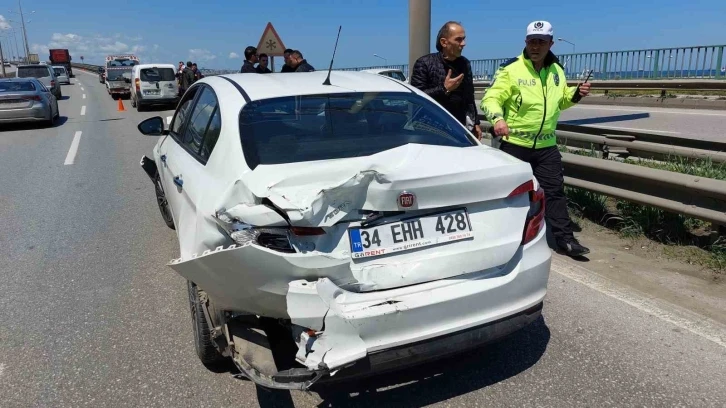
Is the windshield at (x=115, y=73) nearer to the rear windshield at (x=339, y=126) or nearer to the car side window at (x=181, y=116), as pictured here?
the car side window at (x=181, y=116)

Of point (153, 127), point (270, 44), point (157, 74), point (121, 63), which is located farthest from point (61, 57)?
point (153, 127)

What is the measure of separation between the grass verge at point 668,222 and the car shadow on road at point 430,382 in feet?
6.85

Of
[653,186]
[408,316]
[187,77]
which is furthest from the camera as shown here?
[187,77]

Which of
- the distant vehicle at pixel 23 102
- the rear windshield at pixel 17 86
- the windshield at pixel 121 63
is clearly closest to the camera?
the distant vehicle at pixel 23 102

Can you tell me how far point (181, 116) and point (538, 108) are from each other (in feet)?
9.43

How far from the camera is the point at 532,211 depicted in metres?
2.80

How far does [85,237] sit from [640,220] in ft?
17.3

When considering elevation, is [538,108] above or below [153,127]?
above

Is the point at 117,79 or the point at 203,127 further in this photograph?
the point at 117,79

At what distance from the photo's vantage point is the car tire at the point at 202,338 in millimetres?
2904

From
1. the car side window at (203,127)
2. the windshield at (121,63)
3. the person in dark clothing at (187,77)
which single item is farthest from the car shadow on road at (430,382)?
the windshield at (121,63)

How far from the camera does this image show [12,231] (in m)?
5.81

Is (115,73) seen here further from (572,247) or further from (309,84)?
(572,247)

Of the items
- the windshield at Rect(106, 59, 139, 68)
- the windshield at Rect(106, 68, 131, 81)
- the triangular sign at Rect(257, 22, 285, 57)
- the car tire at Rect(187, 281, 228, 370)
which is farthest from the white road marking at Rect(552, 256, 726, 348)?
the windshield at Rect(106, 59, 139, 68)
